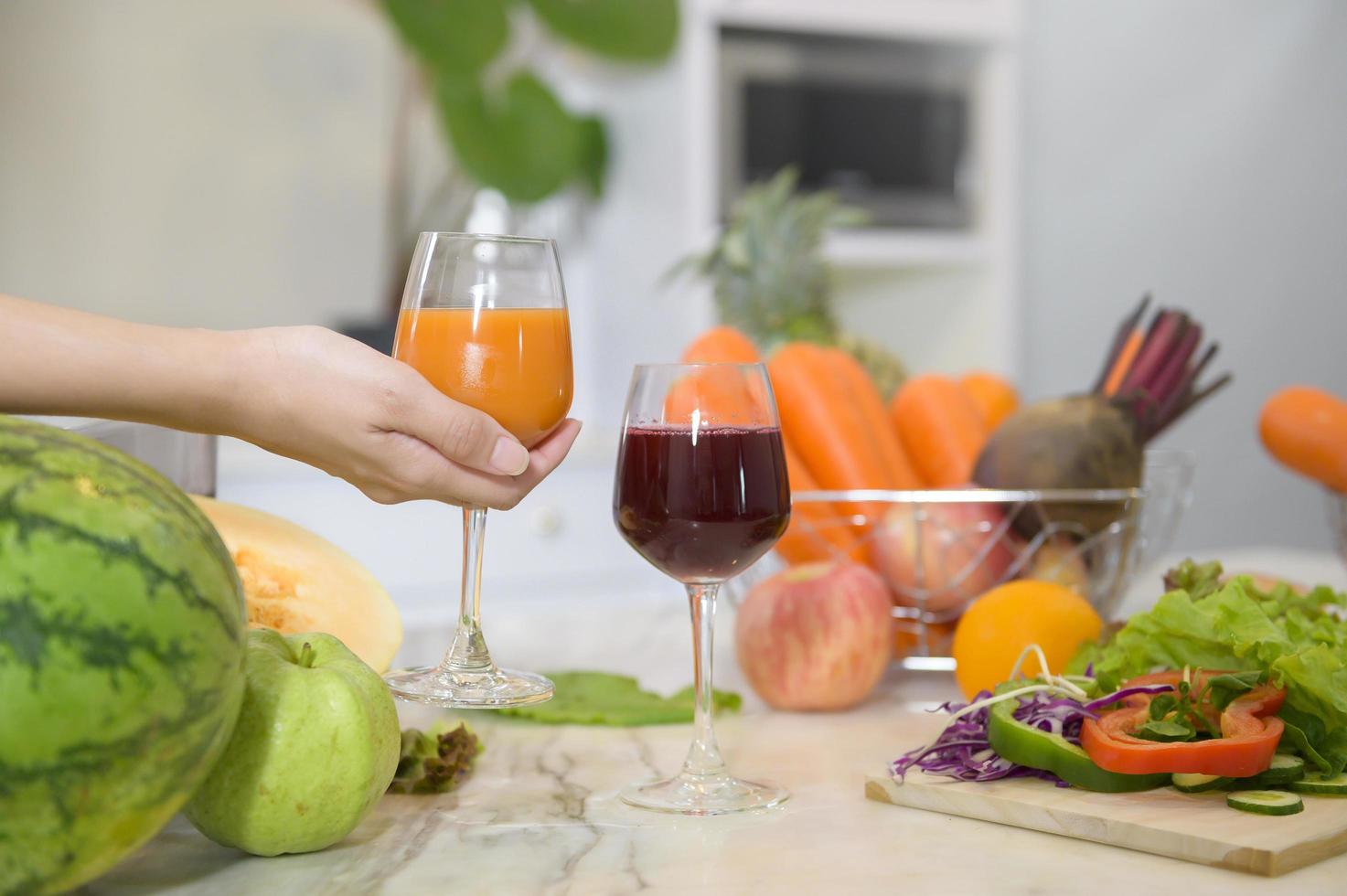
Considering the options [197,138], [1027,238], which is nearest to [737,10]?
[1027,238]

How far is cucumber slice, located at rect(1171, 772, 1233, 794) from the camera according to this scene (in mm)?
766

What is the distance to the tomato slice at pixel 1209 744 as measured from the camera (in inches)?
29.6

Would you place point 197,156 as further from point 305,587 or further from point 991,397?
point 305,587

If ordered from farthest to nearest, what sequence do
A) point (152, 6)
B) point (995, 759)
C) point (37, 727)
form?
point (152, 6), point (995, 759), point (37, 727)

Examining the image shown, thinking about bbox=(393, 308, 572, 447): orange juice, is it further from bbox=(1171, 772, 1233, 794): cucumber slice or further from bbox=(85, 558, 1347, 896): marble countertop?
bbox=(1171, 772, 1233, 794): cucumber slice

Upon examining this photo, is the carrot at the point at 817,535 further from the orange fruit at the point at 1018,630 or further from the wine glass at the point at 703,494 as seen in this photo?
the wine glass at the point at 703,494

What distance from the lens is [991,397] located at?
1623mm

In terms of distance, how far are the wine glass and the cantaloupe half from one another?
0.23 m

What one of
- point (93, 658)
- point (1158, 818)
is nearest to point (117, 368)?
point (93, 658)

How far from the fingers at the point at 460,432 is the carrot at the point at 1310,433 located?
96cm

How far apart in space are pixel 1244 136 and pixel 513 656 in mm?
3078

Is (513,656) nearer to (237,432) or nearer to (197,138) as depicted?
(237,432)

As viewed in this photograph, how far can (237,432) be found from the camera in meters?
0.82

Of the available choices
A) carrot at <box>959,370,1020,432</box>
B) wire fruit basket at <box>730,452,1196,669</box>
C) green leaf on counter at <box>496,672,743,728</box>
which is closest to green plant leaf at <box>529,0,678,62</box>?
carrot at <box>959,370,1020,432</box>
